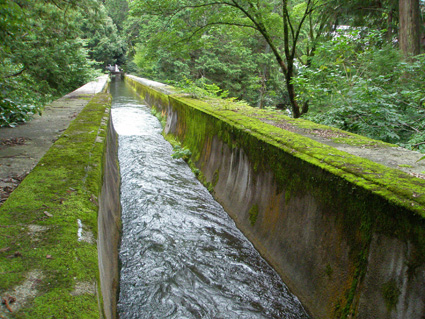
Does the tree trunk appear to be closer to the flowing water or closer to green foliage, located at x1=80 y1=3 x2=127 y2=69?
the flowing water

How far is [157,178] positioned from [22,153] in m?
2.67

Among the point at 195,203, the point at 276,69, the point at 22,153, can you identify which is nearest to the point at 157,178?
the point at 195,203

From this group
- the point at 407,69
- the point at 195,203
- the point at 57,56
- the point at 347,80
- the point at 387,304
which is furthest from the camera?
the point at 57,56

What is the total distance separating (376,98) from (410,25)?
3610mm

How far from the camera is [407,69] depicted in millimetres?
6008

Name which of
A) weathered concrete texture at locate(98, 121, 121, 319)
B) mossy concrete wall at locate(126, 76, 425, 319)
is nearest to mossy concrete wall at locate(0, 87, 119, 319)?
weathered concrete texture at locate(98, 121, 121, 319)

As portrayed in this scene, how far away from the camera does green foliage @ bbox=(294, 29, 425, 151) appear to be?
5359 millimetres

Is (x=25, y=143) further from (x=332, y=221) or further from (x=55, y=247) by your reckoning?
(x=332, y=221)

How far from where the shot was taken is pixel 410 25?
7.51 meters

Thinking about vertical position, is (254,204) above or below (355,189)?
below

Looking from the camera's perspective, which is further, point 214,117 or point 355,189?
point 214,117

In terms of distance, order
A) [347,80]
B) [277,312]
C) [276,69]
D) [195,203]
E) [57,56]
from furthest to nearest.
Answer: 1. [276,69]
2. [57,56]
3. [347,80]
4. [195,203]
5. [277,312]

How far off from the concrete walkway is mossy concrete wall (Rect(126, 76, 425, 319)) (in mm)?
3140

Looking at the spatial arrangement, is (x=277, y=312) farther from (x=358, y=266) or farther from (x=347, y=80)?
(x=347, y=80)
